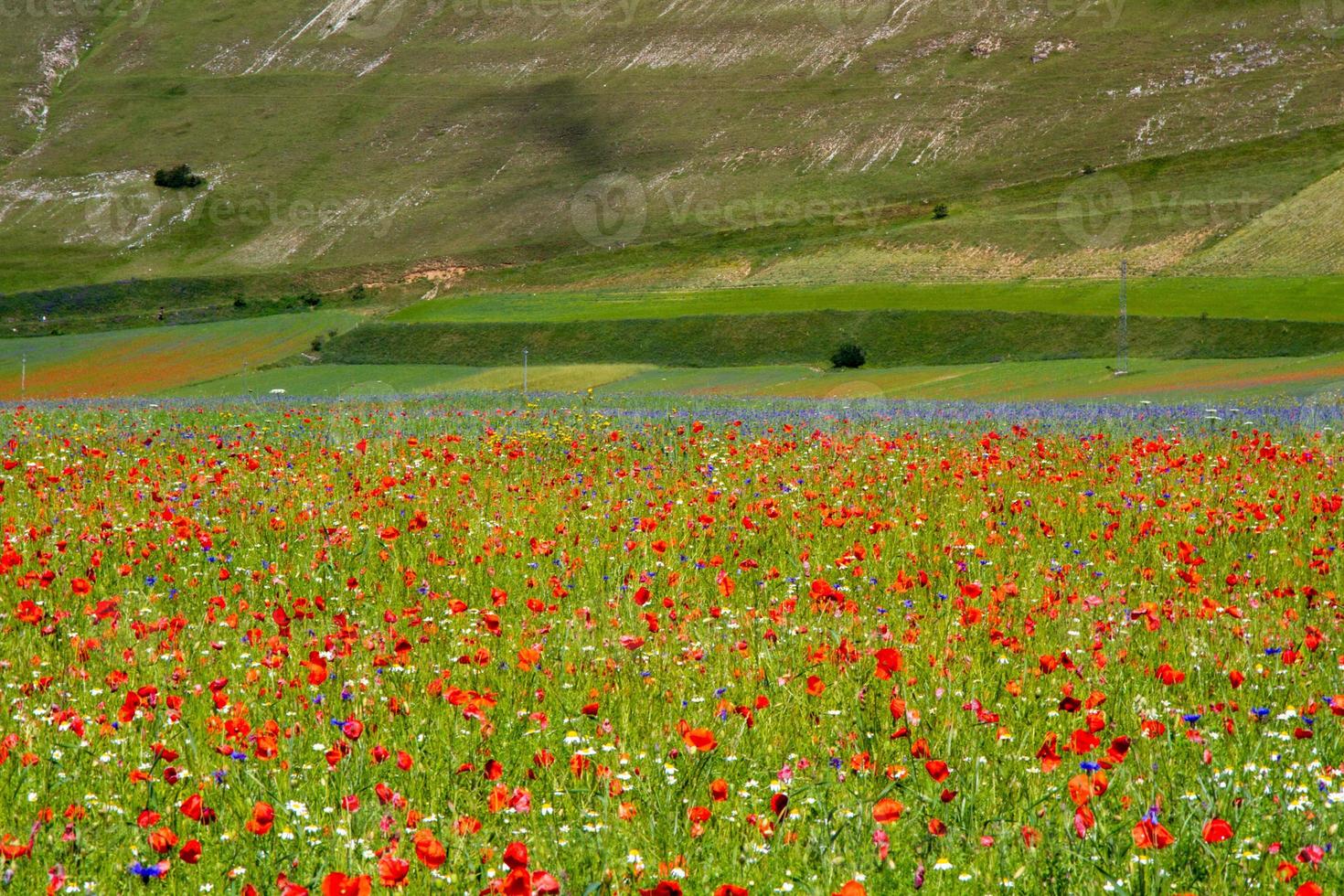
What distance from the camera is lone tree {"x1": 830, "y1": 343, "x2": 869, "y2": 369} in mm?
62438

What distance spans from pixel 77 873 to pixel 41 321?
424ft

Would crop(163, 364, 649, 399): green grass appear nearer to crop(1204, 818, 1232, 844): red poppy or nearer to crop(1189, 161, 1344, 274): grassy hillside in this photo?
crop(1189, 161, 1344, 274): grassy hillside

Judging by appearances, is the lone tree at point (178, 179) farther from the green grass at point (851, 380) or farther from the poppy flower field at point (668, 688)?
the poppy flower field at point (668, 688)

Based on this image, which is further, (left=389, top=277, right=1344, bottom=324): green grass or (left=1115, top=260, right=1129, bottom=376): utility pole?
(left=389, top=277, right=1344, bottom=324): green grass

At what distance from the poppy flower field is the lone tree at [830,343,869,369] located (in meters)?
51.5

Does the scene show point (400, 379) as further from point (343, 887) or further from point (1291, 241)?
point (1291, 241)

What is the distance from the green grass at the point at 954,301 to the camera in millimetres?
63844

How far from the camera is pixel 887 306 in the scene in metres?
73.5

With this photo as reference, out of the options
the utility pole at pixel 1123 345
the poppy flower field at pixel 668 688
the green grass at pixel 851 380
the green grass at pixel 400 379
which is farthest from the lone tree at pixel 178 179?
the poppy flower field at pixel 668 688

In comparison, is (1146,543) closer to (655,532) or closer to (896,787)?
(655,532)

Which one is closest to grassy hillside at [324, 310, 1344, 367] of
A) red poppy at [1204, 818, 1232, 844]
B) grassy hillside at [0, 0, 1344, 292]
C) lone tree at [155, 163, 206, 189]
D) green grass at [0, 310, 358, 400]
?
green grass at [0, 310, 358, 400]

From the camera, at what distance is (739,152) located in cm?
15838

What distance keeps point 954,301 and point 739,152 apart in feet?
292

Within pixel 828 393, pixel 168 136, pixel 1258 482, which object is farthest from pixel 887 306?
pixel 168 136
